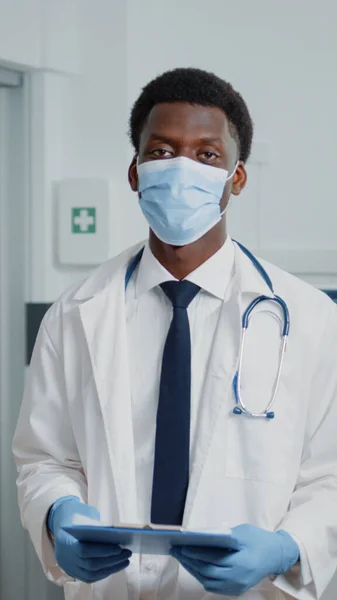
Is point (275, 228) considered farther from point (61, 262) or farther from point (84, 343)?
point (84, 343)

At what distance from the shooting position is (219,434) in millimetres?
1439

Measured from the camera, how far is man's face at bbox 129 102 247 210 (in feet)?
4.80

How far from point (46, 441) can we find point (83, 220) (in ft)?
3.88

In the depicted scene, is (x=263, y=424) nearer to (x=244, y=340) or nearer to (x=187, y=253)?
(x=244, y=340)

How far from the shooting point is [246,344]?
149 cm

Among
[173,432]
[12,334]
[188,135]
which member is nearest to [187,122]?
[188,135]

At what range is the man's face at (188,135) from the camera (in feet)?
4.80

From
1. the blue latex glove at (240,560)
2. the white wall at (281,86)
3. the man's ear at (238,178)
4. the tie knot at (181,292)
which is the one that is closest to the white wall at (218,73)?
the white wall at (281,86)

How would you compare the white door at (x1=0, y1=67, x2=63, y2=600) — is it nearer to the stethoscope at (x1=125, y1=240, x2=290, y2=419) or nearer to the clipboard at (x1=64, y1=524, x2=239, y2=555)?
the stethoscope at (x1=125, y1=240, x2=290, y2=419)

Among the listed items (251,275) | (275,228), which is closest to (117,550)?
(251,275)

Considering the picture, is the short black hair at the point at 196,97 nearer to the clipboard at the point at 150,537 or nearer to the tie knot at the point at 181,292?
the tie knot at the point at 181,292

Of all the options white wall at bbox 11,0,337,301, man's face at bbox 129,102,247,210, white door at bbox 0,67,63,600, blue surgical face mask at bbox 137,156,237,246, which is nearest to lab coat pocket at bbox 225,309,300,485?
blue surgical face mask at bbox 137,156,237,246

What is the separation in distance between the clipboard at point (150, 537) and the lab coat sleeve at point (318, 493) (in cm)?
16

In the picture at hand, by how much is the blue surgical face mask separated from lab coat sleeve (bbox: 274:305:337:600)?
286 mm
